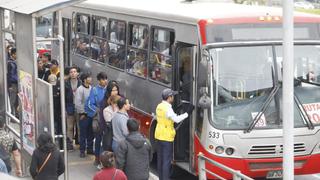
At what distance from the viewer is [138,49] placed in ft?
43.2

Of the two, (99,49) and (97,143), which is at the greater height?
(99,49)

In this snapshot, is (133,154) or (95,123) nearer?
(133,154)

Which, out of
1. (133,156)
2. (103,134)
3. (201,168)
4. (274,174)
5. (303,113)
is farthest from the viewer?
(103,134)

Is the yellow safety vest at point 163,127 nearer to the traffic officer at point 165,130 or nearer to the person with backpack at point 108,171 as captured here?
the traffic officer at point 165,130

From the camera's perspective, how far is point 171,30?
11672mm

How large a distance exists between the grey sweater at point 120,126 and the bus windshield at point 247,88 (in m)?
1.43

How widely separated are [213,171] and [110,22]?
525cm

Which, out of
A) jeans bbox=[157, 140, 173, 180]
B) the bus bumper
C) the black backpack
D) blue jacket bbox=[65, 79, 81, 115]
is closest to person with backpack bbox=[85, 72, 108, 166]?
blue jacket bbox=[65, 79, 81, 115]

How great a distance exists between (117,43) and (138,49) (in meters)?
1.28

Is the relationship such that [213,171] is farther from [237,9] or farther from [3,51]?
[3,51]

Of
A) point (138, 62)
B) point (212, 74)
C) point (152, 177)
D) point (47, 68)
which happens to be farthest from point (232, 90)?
point (47, 68)

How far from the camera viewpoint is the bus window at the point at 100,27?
49.5 feet

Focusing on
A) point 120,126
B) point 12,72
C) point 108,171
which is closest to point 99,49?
point 12,72

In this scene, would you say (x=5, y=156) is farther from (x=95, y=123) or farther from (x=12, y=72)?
(x=12, y=72)
